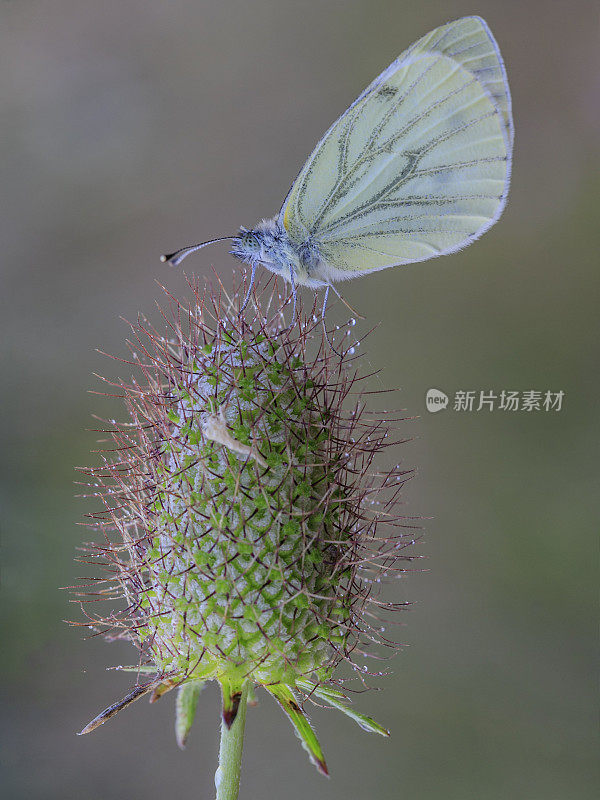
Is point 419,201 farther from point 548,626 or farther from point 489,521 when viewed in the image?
point 548,626

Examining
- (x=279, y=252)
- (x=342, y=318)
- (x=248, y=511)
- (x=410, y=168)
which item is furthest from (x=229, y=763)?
(x=342, y=318)

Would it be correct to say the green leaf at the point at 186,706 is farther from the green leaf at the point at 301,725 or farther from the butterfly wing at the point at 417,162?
the butterfly wing at the point at 417,162

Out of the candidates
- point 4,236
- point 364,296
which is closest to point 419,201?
point 364,296

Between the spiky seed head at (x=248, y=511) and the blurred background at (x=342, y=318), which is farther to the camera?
the blurred background at (x=342, y=318)

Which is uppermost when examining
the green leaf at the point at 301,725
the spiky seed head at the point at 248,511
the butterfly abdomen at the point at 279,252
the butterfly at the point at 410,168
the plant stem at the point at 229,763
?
the butterfly at the point at 410,168

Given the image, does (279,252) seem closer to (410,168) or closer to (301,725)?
(410,168)

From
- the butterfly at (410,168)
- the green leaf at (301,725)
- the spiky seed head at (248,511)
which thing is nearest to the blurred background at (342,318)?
the butterfly at (410,168)

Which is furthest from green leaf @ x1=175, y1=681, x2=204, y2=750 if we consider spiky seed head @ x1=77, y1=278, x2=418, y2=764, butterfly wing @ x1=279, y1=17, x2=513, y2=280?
butterfly wing @ x1=279, y1=17, x2=513, y2=280

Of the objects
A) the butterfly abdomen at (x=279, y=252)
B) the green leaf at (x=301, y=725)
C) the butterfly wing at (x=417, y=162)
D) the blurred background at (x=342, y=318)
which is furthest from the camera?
the blurred background at (x=342, y=318)
